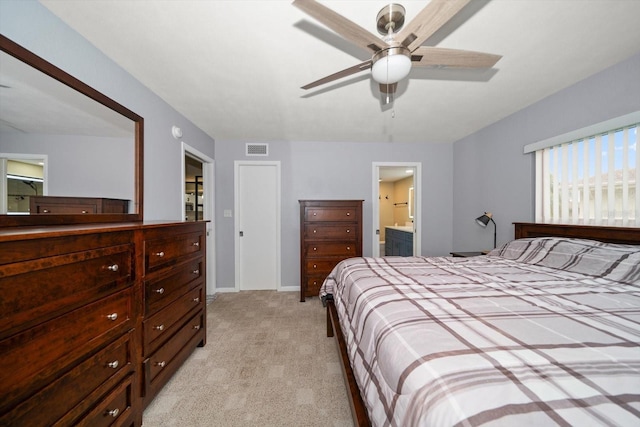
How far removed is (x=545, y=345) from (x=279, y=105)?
2665 millimetres

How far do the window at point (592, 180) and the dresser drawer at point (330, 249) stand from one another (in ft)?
7.09

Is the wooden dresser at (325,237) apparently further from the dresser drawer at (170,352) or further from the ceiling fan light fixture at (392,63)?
the ceiling fan light fixture at (392,63)

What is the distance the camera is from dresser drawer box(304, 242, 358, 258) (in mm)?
3211

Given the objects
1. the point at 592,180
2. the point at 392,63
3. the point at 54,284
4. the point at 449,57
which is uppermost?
the point at 449,57

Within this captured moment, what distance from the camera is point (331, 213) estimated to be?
3236 millimetres

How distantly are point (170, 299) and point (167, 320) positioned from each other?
141mm

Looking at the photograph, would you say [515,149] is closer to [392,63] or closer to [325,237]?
[392,63]

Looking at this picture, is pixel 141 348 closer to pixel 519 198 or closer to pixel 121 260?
pixel 121 260

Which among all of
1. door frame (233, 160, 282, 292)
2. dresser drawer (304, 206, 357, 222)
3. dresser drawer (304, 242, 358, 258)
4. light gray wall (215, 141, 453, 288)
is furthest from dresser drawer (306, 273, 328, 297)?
dresser drawer (304, 206, 357, 222)

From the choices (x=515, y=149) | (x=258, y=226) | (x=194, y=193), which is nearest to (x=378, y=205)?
(x=515, y=149)

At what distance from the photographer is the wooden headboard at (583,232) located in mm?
1667

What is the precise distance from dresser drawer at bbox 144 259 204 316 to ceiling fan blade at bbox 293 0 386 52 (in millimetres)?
1714

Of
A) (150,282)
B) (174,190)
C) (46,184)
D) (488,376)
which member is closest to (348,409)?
(488,376)

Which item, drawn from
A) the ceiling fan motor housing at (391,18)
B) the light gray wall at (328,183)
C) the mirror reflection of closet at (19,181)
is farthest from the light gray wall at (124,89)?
the ceiling fan motor housing at (391,18)
